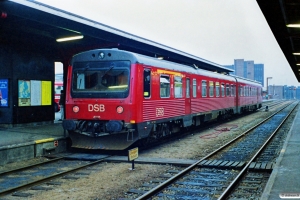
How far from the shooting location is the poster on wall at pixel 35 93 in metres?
14.9

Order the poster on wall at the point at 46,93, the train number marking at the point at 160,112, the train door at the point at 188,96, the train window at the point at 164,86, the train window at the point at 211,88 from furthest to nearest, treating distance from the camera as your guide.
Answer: the train window at the point at 211,88 < the poster on wall at the point at 46,93 < the train door at the point at 188,96 < the train window at the point at 164,86 < the train number marking at the point at 160,112

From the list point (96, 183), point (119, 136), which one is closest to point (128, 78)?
point (119, 136)

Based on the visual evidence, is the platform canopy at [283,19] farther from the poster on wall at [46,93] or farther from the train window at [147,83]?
the poster on wall at [46,93]

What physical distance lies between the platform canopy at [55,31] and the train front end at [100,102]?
1.31 m

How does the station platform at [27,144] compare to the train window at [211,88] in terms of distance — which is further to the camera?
the train window at [211,88]

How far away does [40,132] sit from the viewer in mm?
13008

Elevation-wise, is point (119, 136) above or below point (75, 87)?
below

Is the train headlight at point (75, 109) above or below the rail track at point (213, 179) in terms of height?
above

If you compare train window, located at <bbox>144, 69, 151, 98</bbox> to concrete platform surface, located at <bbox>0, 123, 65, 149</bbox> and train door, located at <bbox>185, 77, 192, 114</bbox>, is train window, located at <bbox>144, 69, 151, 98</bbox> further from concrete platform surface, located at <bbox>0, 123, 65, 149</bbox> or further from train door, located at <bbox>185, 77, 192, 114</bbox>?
train door, located at <bbox>185, 77, 192, 114</bbox>

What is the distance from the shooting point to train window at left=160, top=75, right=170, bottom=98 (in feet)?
40.3

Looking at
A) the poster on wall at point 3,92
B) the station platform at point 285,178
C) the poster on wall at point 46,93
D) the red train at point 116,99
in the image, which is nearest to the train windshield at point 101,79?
the red train at point 116,99

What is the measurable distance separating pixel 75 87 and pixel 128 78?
193cm

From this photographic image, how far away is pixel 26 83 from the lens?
1462cm

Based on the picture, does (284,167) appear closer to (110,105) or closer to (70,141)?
(110,105)
